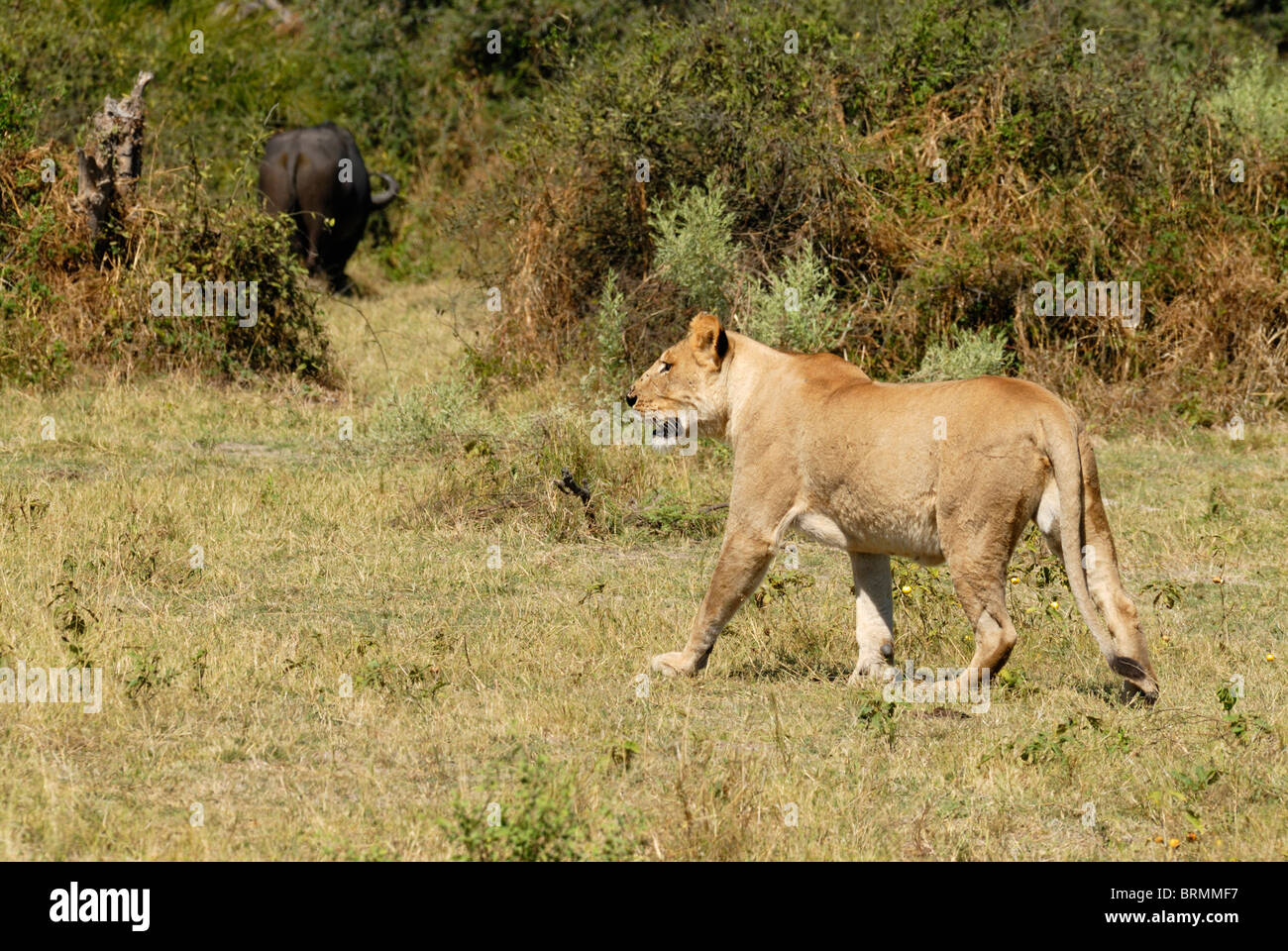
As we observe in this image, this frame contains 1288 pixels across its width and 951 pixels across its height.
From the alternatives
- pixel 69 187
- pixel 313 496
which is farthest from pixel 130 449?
pixel 69 187

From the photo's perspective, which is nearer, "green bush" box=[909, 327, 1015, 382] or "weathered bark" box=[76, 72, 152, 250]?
"green bush" box=[909, 327, 1015, 382]

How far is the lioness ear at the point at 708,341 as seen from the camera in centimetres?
696

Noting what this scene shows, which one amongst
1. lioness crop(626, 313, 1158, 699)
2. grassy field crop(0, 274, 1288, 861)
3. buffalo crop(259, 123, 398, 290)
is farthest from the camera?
buffalo crop(259, 123, 398, 290)

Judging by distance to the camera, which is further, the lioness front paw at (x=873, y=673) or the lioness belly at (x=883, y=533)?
the lioness front paw at (x=873, y=673)

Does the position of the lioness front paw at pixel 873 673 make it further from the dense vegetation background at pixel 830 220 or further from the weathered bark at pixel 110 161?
the weathered bark at pixel 110 161

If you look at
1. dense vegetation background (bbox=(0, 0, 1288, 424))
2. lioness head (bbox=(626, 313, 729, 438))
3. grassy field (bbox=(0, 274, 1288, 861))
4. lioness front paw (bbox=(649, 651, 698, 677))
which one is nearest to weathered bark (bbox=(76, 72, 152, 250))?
dense vegetation background (bbox=(0, 0, 1288, 424))

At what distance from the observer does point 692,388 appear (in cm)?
704

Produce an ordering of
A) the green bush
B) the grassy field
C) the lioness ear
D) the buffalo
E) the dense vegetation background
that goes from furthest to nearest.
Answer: the buffalo < the dense vegetation background < the green bush < the lioness ear < the grassy field

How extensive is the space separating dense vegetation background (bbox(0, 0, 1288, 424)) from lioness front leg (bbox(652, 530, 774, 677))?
592 cm

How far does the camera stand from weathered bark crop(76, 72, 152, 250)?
13.6 metres

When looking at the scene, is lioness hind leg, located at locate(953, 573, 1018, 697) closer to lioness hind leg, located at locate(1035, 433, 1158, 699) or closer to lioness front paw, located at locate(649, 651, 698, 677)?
lioness hind leg, located at locate(1035, 433, 1158, 699)

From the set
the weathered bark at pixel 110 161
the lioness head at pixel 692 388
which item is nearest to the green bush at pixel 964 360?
the lioness head at pixel 692 388

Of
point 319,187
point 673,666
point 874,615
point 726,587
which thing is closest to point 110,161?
point 319,187

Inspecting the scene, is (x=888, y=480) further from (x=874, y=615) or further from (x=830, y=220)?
(x=830, y=220)
